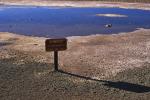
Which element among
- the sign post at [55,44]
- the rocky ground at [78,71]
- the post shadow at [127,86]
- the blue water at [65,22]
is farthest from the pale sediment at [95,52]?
the blue water at [65,22]

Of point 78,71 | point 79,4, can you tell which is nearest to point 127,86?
point 78,71

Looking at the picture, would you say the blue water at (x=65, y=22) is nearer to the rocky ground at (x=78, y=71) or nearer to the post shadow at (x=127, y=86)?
the rocky ground at (x=78, y=71)

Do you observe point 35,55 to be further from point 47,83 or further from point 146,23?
point 146,23

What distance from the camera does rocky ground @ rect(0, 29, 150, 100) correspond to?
1513cm

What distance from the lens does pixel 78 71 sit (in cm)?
1856

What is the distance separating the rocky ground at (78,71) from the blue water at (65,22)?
6.08 m

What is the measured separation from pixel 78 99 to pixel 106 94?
122 cm

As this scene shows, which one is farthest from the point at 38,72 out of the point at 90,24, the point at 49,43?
the point at 90,24

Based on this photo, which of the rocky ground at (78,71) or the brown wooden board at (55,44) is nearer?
the rocky ground at (78,71)

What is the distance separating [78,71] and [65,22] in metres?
20.9

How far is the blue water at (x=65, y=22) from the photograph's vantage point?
33428 mm

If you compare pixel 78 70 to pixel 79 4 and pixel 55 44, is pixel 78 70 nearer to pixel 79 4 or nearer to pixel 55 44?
pixel 55 44

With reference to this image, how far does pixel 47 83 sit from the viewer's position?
1639 cm

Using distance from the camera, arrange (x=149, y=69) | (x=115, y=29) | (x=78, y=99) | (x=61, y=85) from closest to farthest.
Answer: (x=78, y=99)
(x=61, y=85)
(x=149, y=69)
(x=115, y=29)
